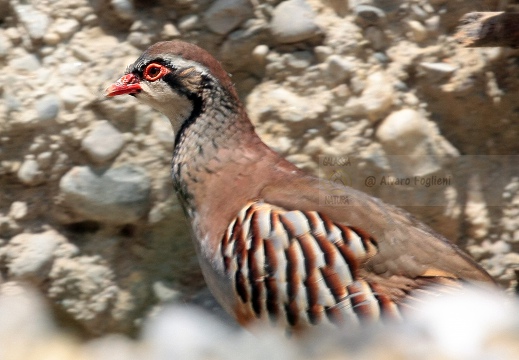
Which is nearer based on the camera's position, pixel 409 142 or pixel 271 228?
pixel 271 228

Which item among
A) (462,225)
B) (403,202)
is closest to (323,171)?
(403,202)

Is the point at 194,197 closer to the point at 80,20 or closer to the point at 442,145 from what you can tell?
the point at 80,20

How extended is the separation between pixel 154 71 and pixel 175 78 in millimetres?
100

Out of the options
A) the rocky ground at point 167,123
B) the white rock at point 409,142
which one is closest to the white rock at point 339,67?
the rocky ground at point 167,123

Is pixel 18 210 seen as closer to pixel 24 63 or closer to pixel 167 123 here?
pixel 24 63

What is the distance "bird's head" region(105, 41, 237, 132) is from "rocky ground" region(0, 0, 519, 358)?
45 centimetres

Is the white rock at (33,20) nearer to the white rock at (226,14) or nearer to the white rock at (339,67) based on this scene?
the white rock at (226,14)

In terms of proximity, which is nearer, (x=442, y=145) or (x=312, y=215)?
(x=312, y=215)

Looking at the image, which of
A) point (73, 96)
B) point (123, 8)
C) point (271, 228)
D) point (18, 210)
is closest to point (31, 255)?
point (18, 210)

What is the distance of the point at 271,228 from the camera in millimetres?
2664

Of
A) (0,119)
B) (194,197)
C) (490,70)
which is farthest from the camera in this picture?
(490,70)

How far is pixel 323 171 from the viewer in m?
3.59

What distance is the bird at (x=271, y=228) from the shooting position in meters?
2.61

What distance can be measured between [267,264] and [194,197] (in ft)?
A: 1.59
